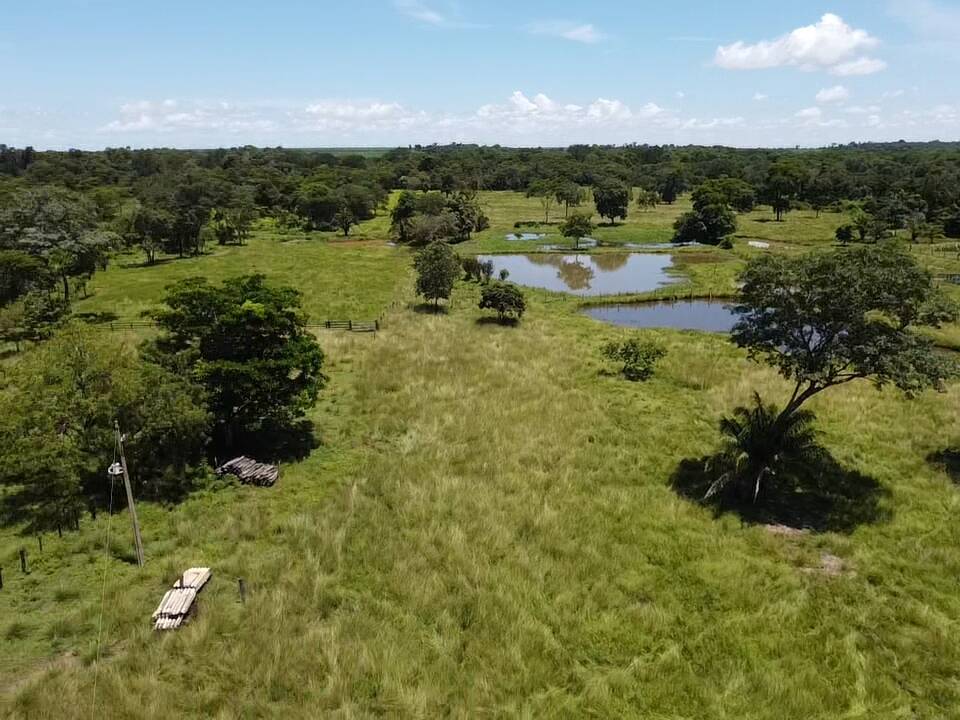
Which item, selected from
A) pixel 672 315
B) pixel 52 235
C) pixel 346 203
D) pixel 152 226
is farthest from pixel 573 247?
pixel 52 235

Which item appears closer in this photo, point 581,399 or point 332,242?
→ point 581,399

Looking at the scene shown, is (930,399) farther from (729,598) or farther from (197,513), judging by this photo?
Result: (197,513)

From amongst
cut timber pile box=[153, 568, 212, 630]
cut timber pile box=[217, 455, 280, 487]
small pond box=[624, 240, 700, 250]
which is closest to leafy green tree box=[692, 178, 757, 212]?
small pond box=[624, 240, 700, 250]

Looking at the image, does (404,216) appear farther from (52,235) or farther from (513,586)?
(513,586)

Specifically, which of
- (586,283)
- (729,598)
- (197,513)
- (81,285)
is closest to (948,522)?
(729,598)

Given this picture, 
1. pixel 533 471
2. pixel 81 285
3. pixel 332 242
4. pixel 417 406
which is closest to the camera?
pixel 533 471

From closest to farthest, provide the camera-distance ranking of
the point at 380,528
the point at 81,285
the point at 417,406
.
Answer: the point at 380,528 → the point at 417,406 → the point at 81,285

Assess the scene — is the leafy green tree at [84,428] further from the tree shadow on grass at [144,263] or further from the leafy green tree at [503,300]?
the tree shadow on grass at [144,263]
